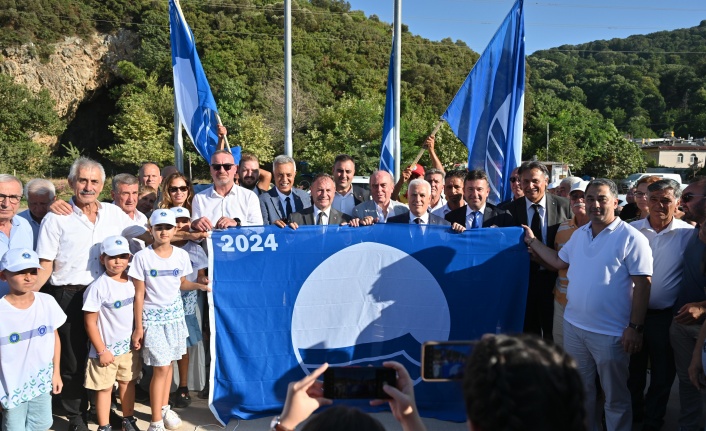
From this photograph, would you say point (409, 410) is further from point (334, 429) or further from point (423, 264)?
point (423, 264)

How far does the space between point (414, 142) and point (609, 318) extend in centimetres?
2941

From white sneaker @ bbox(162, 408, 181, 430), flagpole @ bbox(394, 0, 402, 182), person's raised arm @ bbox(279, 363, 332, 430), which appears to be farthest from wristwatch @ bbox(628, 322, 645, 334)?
flagpole @ bbox(394, 0, 402, 182)

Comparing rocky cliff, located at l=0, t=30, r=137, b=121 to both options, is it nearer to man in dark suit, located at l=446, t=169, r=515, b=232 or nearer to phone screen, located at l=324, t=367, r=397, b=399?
man in dark suit, located at l=446, t=169, r=515, b=232

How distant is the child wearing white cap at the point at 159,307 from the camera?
4016 millimetres

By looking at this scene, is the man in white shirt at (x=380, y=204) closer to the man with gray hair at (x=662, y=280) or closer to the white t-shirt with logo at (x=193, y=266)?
the white t-shirt with logo at (x=193, y=266)

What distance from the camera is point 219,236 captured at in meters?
4.45

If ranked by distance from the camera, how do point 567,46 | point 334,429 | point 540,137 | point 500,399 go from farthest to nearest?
1. point 567,46
2. point 540,137
3. point 334,429
4. point 500,399

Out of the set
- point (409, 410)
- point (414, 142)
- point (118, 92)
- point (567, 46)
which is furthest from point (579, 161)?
point (567, 46)

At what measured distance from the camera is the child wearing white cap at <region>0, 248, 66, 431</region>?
11.2 ft

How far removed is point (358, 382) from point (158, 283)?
276cm

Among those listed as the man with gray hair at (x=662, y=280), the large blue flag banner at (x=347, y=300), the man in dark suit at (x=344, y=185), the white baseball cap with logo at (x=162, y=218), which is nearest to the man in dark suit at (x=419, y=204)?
the large blue flag banner at (x=347, y=300)

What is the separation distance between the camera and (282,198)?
5.63 metres

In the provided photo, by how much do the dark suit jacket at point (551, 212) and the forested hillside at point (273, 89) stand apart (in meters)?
24.4

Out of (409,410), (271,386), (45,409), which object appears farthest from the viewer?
(271,386)
